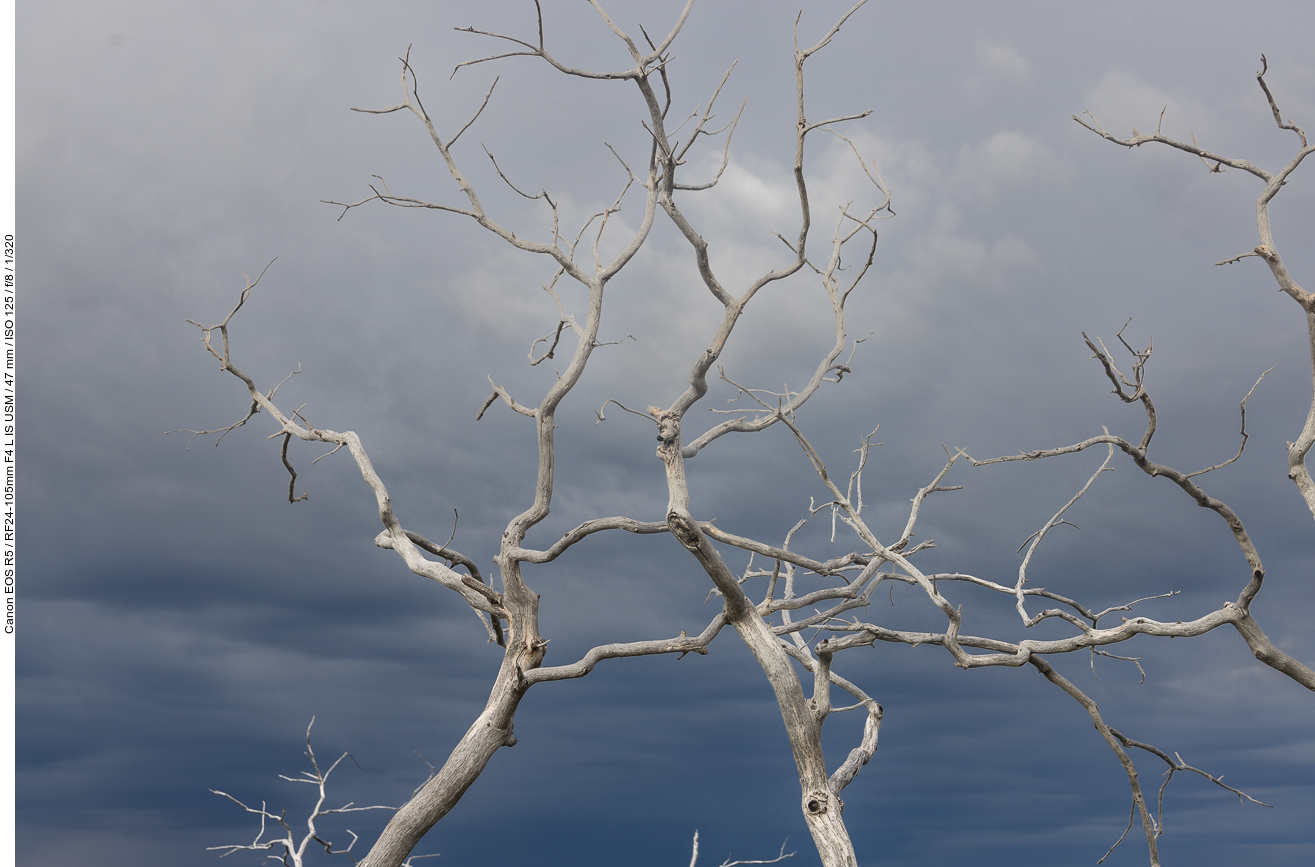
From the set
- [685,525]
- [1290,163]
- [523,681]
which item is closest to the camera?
[685,525]

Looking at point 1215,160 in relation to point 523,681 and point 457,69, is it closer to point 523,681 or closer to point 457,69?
point 457,69

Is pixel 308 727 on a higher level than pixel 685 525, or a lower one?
lower

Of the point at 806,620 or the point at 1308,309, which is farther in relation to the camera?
the point at 806,620

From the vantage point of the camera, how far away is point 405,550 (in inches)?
382

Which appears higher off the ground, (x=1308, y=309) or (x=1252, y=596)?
(x=1308, y=309)

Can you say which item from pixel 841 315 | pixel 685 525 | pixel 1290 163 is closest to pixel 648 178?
pixel 841 315

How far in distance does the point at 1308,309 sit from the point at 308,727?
978 cm

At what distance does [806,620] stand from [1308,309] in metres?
5.03

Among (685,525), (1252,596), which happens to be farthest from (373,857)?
(1252,596)

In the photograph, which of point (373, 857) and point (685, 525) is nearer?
point (685, 525)

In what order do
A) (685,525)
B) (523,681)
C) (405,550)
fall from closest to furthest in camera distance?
(685,525)
(523,681)
(405,550)

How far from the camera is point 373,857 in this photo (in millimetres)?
8672

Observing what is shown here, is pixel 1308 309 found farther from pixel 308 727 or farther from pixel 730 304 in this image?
pixel 308 727

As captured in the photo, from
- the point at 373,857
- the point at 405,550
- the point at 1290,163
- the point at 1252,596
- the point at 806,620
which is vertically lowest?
the point at 373,857
